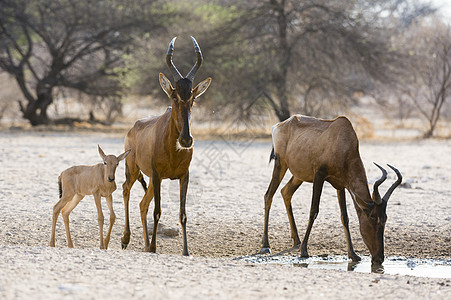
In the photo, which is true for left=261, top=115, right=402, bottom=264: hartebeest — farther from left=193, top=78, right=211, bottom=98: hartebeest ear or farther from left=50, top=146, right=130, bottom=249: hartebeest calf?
left=50, top=146, right=130, bottom=249: hartebeest calf

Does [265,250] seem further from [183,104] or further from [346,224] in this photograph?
[183,104]

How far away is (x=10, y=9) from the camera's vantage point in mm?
26906

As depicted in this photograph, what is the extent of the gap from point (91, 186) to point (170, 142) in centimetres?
106

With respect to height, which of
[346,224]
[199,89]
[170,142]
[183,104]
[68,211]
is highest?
[199,89]

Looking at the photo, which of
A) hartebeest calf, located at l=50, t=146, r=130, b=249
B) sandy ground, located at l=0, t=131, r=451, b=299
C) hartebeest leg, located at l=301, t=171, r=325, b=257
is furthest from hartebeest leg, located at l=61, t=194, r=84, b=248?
hartebeest leg, located at l=301, t=171, r=325, b=257

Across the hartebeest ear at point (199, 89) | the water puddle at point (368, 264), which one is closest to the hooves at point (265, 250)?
the water puddle at point (368, 264)

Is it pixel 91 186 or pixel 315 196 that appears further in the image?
pixel 315 196

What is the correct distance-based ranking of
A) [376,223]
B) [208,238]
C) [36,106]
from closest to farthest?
[376,223], [208,238], [36,106]

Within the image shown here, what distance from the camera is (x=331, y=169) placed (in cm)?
744

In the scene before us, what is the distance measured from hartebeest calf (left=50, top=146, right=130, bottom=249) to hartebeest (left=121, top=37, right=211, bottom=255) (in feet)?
0.99

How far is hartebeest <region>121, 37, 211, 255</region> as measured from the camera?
6.81 metres

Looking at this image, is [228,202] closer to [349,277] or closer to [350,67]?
[349,277]

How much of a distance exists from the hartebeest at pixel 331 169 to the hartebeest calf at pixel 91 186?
1857 millimetres

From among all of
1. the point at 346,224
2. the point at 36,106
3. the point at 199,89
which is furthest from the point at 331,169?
the point at 36,106
